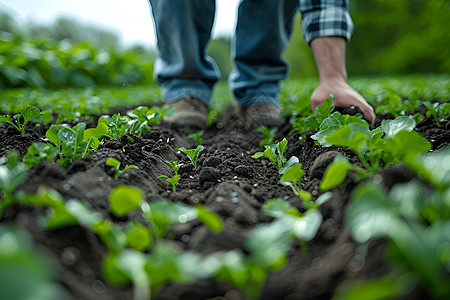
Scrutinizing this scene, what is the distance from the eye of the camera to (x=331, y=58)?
6.41 ft

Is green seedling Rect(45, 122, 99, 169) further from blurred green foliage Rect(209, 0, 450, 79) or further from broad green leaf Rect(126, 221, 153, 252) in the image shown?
blurred green foliage Rect(209, 0, 450, 79)

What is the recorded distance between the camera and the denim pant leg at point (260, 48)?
2.69 meters

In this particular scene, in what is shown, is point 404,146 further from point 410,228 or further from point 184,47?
point 184,47

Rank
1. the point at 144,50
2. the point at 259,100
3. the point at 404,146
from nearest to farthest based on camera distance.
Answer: the point at 404,146 < the point at 259,100 < the point at 144,50

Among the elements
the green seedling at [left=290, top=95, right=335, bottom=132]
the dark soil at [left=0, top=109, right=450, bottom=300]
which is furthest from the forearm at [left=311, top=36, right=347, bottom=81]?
the dark soil at [left=0, top=109, right=450, bottom=300]

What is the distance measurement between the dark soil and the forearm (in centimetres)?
63

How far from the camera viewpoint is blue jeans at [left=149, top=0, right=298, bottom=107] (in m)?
2.54

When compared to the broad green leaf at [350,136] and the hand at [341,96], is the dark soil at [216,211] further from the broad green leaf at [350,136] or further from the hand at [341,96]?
the hand at [341,96]

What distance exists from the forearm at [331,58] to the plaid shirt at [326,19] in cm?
4

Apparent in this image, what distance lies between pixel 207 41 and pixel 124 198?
7.58ft

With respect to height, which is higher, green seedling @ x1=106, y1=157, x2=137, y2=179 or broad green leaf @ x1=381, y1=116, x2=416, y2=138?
broad green leaf @ x1=381, y1=116, x2=416, y2=138

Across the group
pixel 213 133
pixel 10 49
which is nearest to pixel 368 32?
pixel 10 49

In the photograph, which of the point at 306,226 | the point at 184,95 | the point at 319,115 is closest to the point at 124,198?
the point at 306,226

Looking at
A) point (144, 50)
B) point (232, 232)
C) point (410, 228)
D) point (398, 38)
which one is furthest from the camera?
point (144, 50)
